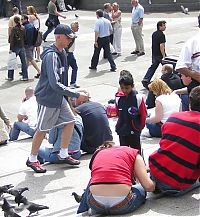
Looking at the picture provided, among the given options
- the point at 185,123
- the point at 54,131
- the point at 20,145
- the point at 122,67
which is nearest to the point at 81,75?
the point at 122,67

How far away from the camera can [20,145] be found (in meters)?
9.16

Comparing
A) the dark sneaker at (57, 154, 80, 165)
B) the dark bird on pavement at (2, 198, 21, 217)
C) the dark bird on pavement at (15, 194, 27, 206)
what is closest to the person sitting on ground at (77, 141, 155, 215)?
the dark bird on pavement at (2, 198, 21, 217)

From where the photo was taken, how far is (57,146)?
7594 mm

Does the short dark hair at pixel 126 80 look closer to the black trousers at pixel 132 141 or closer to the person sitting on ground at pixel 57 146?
the black trousers at pixel 132 141

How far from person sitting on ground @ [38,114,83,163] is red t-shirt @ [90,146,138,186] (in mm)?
2143

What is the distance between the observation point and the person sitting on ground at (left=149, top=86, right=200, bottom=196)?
543 centimetres

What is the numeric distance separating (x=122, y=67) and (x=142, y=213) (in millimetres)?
11081

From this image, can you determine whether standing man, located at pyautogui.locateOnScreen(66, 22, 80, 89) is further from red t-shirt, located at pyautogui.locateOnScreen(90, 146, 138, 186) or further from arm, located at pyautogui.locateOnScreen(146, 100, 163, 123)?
red t-shirt, located at pyautogui.locateOnScreen(90, 146, 138, 186)

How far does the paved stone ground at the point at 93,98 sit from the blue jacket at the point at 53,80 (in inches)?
36.7

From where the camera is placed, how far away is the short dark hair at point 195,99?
5.42 metres

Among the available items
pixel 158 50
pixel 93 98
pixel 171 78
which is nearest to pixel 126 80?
pixel 171 78

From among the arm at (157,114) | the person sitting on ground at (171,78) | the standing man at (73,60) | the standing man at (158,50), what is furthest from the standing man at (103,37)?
the arm at (157,114)

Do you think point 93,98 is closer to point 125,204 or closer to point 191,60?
point 191,60

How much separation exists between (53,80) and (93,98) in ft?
21.0
